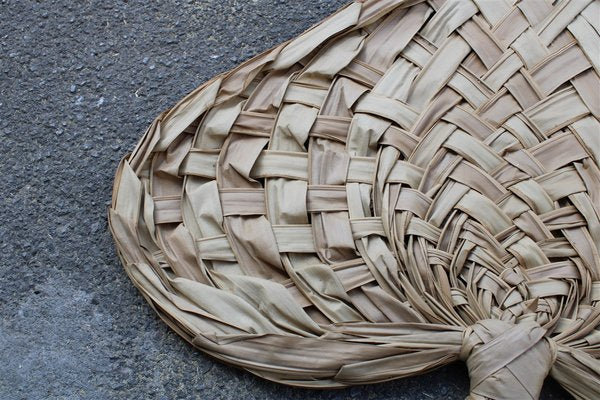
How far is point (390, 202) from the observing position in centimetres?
101

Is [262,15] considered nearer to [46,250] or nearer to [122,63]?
[122,63]

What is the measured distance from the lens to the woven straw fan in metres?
0.96

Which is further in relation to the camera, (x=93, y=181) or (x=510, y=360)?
(x=93, y=181)

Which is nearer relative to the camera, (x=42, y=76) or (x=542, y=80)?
(x=542, y=80)

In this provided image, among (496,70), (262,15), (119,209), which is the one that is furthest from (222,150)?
(496,70)

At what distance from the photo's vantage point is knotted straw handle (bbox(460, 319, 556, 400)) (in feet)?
3.01

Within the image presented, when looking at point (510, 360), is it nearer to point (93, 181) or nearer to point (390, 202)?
point (390, 202)

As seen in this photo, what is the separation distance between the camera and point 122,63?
1.15 meters

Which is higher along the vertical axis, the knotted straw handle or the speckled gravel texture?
the knotted straw handle

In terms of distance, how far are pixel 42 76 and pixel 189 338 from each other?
0.46 meters

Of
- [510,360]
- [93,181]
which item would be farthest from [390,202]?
[93,181]

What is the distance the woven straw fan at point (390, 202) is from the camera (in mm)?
955

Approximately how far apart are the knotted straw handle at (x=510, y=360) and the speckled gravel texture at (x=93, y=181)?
0.07m

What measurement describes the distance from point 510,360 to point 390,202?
242mm
